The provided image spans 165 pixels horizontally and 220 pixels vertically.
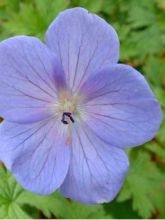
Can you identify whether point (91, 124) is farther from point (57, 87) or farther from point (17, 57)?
point (17, 57)

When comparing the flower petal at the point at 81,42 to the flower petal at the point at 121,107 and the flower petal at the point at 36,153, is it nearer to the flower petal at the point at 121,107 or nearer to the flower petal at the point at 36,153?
the flower petal at the point at 121,107

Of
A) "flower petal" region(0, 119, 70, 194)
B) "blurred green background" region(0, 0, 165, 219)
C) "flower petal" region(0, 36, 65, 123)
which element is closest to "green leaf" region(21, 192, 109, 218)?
"blurred green background" region(0, 0, 165, 219)

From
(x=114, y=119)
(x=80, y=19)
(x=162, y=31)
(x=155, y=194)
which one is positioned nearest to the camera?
(x=80, y=19)

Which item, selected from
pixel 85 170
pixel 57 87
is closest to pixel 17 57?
pixel 57 87

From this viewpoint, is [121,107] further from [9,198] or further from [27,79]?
[9,198]

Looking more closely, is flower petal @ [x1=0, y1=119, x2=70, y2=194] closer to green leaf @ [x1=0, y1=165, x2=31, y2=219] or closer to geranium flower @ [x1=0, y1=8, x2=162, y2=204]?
geranium flower @ [x1=0, y1=8, x2=162, y2=204]

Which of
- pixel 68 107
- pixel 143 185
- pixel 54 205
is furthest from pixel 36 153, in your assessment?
pixel 143 185

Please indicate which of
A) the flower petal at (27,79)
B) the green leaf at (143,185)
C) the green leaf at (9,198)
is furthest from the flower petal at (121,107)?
the green leaf at (143,185)

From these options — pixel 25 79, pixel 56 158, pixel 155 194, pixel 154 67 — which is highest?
pixel 25 79
